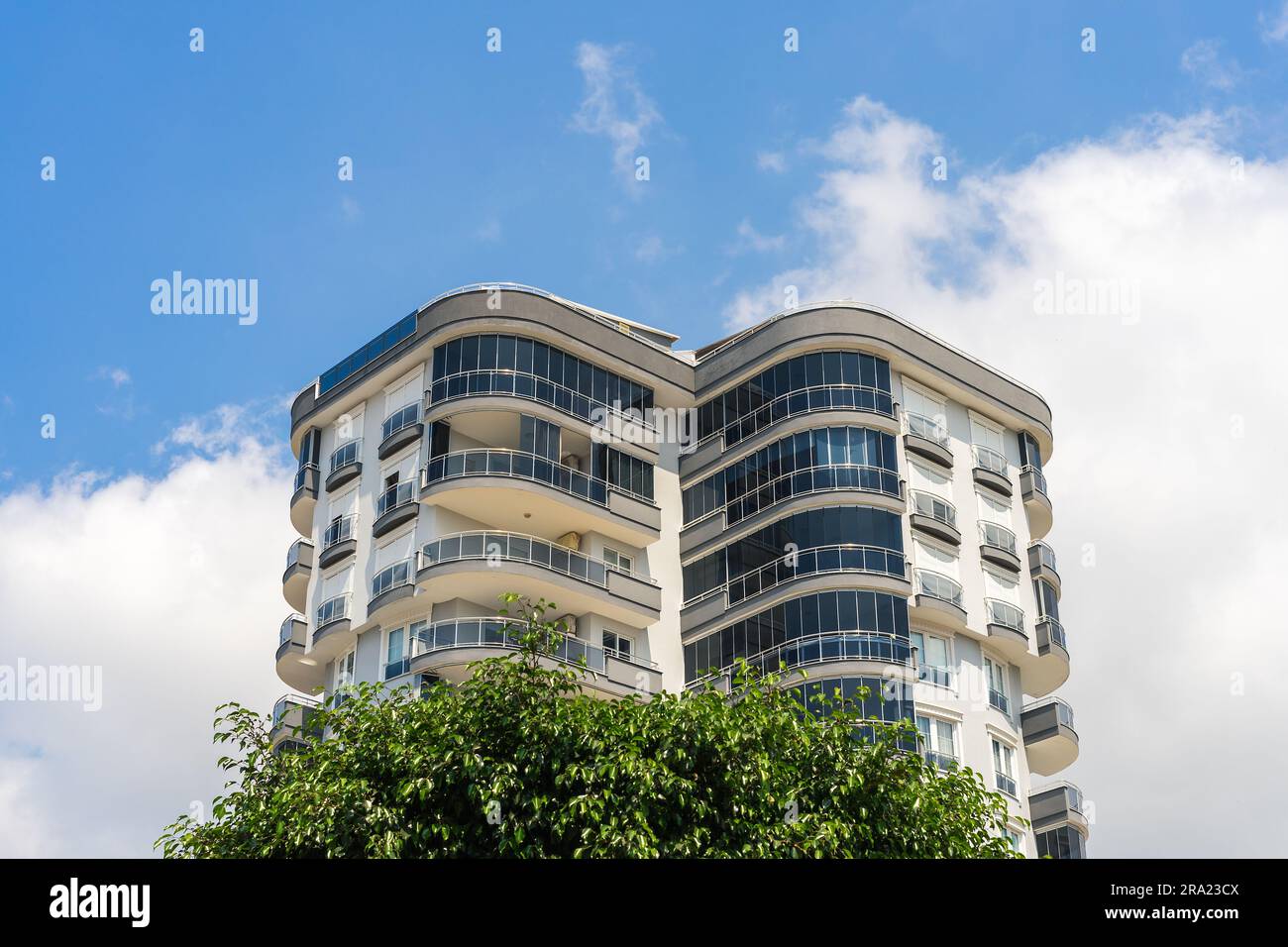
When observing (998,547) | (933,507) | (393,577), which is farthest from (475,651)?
(998,547)

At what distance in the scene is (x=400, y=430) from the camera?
4912cm

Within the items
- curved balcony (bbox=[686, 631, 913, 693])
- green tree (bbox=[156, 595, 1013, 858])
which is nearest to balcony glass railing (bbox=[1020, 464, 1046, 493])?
curved balcony (bbox=[686, 631, 913, 693])

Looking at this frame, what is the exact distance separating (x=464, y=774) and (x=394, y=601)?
68.3 ft

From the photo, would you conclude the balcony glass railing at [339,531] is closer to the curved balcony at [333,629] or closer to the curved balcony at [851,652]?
the curved balcony at [333,629]

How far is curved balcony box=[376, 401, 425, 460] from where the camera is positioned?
48.6 m

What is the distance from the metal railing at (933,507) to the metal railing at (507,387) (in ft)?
36.4

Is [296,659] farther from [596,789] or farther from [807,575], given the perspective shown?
[596,789]

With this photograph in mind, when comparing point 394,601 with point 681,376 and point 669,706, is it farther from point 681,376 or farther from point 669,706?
point 669,706

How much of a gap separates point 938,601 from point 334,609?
63.7 ft

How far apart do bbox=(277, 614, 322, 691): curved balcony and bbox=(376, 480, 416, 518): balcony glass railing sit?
16.0 ft

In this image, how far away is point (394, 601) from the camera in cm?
4600

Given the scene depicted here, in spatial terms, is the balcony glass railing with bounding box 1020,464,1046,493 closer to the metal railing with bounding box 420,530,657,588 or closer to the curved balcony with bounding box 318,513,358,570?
the metal railing with bounding box 420,530,657,588

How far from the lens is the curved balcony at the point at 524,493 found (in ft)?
152
